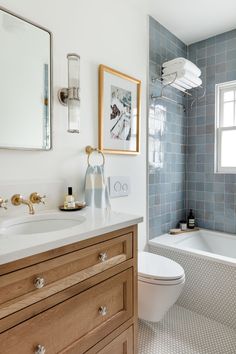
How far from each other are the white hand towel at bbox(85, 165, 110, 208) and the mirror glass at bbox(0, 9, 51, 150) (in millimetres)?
320

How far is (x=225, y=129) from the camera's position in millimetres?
2531

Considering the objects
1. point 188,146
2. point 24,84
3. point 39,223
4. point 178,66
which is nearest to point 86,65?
point 24,84

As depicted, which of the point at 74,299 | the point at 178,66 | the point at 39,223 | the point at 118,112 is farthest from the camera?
the point at 178,66

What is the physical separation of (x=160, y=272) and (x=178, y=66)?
175 centimetres

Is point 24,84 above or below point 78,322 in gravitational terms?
above

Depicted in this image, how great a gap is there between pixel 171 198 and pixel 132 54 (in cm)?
143

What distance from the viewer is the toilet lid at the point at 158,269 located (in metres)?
1.48

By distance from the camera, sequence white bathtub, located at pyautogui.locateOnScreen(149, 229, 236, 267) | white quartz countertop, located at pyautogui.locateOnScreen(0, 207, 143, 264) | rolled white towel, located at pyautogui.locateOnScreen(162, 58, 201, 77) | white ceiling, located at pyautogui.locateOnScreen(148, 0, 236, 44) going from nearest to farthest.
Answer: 1. white quartz countertop, located at pyautogui.locateOnScreen(0, 207, 143, 264)
2. white ceiling, located at pyautogui.locateOnScreen(148, 0, 236, 44)
3. rolled white towel, located at pyautogui.locateOnScreen(162, 58, 201, 77)
4. white bathtub, located at pyautogui.locateOnScreen(149, 229, 236, 267)

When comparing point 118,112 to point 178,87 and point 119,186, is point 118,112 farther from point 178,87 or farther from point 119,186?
point 178,87

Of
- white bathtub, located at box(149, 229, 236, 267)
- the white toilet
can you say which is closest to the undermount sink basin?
the white toilet

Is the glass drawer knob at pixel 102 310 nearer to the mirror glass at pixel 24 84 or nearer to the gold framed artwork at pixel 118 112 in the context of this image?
the mirror glass at pixel 24 84

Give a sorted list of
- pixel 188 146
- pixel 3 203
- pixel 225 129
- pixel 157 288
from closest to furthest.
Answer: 1. pixel 3 203
2. pixel 157 288
3. pixel 225 129
4. pixel 188 146

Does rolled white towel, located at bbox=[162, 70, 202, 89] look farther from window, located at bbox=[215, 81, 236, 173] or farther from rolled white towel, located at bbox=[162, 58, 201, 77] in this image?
window, located at bbox=[215, 81, 236, 173]

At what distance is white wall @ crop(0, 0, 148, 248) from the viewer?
51.3 inches
